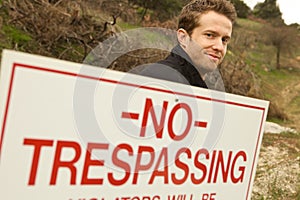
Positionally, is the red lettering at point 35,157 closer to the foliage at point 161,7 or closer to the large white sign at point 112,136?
the large white sign at point 112,136

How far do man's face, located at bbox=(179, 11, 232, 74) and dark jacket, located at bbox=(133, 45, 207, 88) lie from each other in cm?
3

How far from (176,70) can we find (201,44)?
138 millimetres

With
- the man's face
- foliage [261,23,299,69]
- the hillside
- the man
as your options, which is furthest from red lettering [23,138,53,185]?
foliage [261,23,299,69]

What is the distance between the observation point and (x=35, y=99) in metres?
0.83

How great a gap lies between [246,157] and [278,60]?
65.6ft

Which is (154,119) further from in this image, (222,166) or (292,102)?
(292,102)

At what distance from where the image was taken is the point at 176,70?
130 centimetres

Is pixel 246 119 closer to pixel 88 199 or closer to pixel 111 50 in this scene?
pixel 88 199

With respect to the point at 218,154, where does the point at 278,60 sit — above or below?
above

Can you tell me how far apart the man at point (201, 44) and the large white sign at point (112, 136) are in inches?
7.9

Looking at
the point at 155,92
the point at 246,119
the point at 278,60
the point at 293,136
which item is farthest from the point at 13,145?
the point at 278,60

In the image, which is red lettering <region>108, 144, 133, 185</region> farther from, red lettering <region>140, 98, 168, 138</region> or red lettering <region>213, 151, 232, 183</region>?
red lettering <region>213, 151, 232, 183</region>

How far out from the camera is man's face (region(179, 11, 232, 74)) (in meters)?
1.35

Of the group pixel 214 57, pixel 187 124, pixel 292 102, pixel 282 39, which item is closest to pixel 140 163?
pixel 187 124
